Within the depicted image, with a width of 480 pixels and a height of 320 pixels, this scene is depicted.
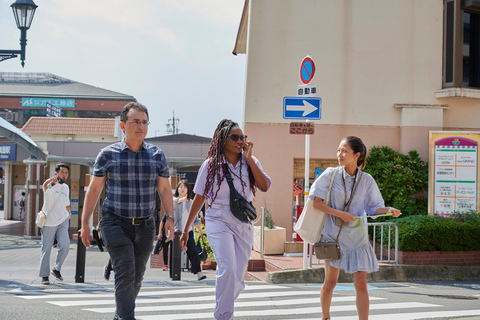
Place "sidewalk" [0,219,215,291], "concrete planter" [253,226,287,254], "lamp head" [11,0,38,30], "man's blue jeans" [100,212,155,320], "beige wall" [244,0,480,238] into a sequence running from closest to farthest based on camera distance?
1. "man's blue jeans" [100,212,155,320]
2. "sidewalk" [0,219,215,291]
3. "concrete planter" [253,226,287,254]
4. "lamp head" [11,0,38,30]
5. "beige wall" [244,0,480,238]

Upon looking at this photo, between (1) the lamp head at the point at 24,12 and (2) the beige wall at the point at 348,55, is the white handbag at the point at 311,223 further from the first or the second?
(1) the lamp head at the point at 24,12

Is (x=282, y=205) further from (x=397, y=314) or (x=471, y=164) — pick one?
(x=397, y=314)

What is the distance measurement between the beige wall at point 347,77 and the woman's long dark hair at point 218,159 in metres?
9.76

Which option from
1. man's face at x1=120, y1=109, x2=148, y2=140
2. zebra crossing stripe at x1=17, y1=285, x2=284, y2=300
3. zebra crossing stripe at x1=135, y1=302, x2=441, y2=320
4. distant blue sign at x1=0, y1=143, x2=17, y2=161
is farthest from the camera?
distant blue sign at x1=0, y1=143, x2=17, y2=161

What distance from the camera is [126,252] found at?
5.34 metres

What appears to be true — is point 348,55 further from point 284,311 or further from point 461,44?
point 284,311

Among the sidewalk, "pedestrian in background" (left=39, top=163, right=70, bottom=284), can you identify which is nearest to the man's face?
the sidewalk

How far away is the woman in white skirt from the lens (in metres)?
5.68

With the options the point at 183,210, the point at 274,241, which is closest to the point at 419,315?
the point at 183,210

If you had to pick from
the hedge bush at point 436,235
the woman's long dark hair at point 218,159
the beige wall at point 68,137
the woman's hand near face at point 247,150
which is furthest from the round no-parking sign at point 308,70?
the beige wall at point 68,137

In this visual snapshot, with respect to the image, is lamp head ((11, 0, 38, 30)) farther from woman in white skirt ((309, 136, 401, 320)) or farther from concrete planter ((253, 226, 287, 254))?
woman in white skirt ((309, 136, 401, 320))

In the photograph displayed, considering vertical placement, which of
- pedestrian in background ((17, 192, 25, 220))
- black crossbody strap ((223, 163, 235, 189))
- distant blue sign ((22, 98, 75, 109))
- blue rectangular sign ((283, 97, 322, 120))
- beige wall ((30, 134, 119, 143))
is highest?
distant blue sign ((22, 98, 75, 109))

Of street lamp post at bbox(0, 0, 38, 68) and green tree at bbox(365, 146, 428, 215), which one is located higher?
street lamp post at bbox(0, 0, 38, 68)

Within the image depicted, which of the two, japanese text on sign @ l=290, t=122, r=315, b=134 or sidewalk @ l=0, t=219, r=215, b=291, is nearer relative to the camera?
sidewalk @ l=0, t=219, r=215, b=291
